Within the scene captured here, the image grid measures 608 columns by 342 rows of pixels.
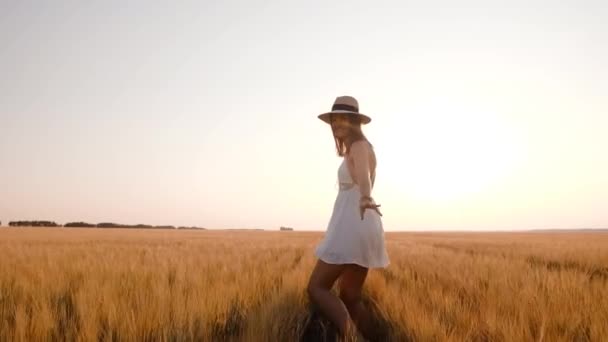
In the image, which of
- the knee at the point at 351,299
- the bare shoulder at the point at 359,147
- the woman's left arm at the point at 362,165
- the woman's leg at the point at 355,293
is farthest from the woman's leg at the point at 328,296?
the bare shoulder at the point at 359,147

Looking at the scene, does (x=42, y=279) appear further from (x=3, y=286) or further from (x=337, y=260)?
(x=337, y=260)

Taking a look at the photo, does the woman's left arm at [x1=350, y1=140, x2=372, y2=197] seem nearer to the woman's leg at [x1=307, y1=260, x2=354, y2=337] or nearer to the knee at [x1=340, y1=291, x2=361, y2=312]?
the woman's leg at [x1=307, y1=260, x2=354, y2=337]

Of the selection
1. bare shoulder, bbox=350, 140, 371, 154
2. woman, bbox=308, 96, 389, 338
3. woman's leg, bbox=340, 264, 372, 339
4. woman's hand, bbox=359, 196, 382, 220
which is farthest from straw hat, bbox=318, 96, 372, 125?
woman's leg, bbox=340, 264, 372, 339

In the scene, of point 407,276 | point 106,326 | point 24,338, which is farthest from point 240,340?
point 407,276

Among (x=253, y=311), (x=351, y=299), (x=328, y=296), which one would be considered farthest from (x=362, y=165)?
(x=253, y=311)

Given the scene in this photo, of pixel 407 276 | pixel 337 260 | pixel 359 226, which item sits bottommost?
pixel 407 276

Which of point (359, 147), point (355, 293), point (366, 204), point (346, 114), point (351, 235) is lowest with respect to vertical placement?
point (355, 293)

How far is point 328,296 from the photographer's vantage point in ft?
9.50

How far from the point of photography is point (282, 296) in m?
3.79

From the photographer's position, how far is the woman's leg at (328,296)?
9.25 feet

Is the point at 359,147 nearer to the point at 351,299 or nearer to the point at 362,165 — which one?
the point at 362,165

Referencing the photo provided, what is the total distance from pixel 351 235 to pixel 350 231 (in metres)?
0.03

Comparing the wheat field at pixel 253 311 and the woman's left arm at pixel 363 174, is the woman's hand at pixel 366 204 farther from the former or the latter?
the wheat field at pixel 253 311

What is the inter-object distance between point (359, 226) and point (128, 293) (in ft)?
6.01
